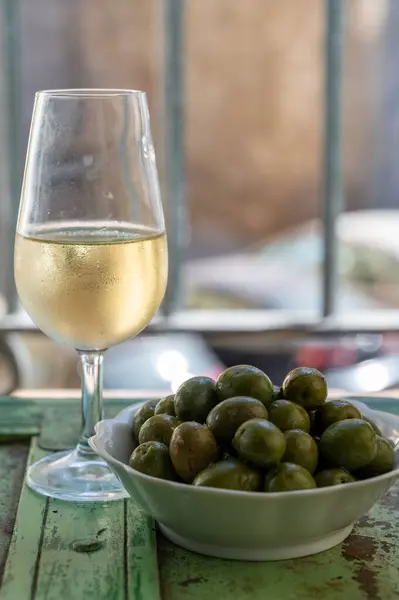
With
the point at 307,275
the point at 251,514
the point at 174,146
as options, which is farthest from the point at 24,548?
the point at 307,275

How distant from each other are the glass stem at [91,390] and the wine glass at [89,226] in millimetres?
16

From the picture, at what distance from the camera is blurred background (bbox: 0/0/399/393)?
1.88 meters

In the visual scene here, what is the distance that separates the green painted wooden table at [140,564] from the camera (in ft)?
1.81

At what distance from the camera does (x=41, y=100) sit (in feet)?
2.31

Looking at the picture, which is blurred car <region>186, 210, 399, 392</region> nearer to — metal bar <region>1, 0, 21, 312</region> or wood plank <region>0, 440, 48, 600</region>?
metal bar <region>1, 0, 21, 312</region>

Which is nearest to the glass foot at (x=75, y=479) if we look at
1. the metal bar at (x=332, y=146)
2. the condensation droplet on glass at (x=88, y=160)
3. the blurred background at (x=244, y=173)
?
the condensation droplet on glass at (x=88, y=160)

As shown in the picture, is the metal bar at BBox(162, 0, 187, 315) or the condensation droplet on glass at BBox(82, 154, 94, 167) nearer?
the condensation droplet on glass at BBox(82, 154, 94, 167)

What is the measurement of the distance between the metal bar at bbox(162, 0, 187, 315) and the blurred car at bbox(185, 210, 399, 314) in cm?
52

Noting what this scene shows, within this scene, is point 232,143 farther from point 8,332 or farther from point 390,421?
point 390,421

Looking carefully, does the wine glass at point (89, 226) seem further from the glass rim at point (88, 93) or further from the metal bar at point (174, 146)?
the metal bar at point (174, 146)

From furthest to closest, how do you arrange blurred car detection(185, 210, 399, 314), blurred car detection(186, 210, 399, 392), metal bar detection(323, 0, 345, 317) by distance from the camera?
1. blurred car detection(185, 210, 399, 314)
2. blurred car detection(186, 210, 399, 392)
3. metal bar detection(323, 0, 345, 317)

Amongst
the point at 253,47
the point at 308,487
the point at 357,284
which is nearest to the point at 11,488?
the point at 308,487

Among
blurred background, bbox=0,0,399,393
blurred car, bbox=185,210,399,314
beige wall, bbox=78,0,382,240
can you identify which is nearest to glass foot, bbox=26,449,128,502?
blurred background, bbox=0,0,399,393

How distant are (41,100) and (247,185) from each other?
2246 millimetres
